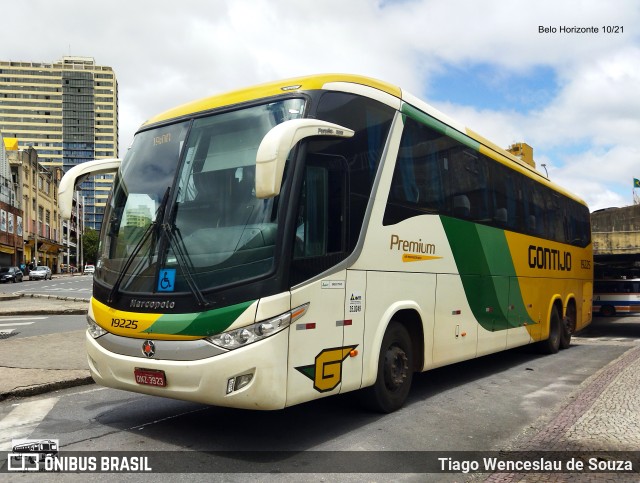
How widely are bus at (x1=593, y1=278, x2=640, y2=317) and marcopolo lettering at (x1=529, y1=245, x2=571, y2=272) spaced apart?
20.6ft

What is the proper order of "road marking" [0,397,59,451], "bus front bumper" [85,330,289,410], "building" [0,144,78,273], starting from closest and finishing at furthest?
"bus front bumper" [85,330,289,410]
"road marking" [0,397,59,451]
"building" [0,144,78,273]

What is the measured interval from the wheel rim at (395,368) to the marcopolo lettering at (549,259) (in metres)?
5.23

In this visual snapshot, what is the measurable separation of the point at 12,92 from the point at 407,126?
679 feet

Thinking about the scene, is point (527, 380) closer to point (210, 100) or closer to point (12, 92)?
point (210, 100)

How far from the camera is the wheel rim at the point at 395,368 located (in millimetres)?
6367

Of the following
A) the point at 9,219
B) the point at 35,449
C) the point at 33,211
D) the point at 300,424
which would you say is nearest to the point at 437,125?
the point at 300,424

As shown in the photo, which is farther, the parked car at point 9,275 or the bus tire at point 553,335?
the parked car at point 9,275

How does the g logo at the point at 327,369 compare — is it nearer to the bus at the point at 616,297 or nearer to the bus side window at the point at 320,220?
the bus side window at the point at 320,220

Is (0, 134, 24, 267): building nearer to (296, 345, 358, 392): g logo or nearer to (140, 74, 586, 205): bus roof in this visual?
(140, 74, 586, 205): bus roof

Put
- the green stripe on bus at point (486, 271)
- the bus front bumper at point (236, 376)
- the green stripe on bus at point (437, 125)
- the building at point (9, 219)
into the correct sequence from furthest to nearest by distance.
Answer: the building at point (9, 219), the green stripe on bus at point (486, 271), the green stripe on bus at point (437, 125), the bus front bumper at point (236, 376)

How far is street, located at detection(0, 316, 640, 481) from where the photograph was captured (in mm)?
5156

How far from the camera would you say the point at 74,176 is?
A: 247 inches

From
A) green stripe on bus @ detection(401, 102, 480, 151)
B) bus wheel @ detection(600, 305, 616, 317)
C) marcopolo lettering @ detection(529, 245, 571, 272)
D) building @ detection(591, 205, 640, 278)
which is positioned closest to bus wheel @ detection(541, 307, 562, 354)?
marcopolo lettering @ detection(529, 245, 571, 272)

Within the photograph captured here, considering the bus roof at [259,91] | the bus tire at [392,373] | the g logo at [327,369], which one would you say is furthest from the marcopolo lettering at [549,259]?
the g logo at [327,369]
